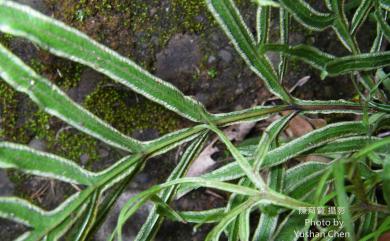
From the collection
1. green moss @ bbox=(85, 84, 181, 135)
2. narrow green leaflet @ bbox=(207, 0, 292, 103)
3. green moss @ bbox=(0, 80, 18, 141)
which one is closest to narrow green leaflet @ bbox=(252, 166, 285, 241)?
narrow green leaflet @ bbox=(207, 0, 292, 103)

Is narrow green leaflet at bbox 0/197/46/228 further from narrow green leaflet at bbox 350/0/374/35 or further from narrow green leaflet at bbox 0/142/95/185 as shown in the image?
narrow green leaflet at bbox 350/0/374/35

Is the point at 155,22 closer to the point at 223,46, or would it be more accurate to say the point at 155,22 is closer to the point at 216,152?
the point at 223,46

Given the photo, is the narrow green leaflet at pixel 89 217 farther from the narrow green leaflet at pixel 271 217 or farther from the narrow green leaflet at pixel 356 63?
the narrow green leaflet at pixel 356 63

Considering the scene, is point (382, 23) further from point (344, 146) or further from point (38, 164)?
point (38, 164)

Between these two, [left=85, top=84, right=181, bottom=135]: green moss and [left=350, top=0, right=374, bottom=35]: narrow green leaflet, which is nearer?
[left=350, top=0, right=374, bottom=35]: narrow green leaflet

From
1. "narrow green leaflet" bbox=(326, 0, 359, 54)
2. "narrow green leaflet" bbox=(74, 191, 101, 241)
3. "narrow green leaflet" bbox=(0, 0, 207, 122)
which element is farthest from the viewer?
"narrow green leaflet" bbox=(326, 0, 359, 54)

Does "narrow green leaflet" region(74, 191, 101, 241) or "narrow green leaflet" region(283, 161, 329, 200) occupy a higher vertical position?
"narrow green leaflet" region(283, 161, 329, 200)

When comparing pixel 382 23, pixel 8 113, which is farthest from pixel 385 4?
pixel 8 113

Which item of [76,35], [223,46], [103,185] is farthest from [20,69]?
[223,46]
